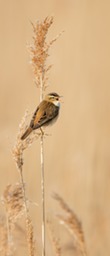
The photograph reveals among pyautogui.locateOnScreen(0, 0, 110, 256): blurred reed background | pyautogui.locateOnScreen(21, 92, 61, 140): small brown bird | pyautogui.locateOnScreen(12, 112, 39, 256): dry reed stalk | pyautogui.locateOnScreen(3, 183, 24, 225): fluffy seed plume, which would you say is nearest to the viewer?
pyautogui.locateOnScreen(12, 112, 39, 256): dry reed stalk

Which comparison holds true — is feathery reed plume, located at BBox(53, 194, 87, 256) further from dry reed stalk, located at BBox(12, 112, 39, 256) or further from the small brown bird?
the small brown bird

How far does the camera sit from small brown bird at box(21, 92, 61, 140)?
370 centimetres

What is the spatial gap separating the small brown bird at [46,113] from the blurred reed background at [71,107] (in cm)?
28

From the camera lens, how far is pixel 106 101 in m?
6.86

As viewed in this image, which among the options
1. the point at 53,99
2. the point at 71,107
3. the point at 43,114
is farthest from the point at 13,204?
the point at 71,107

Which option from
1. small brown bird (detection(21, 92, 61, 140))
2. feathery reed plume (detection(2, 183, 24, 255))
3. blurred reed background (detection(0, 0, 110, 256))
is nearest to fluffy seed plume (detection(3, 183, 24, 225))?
feathery reed plume (detection(2, 183, 24, 255))

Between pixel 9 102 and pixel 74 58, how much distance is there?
3.35 ft

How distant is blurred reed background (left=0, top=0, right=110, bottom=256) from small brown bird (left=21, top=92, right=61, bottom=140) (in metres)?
0.28

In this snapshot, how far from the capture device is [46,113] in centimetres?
390

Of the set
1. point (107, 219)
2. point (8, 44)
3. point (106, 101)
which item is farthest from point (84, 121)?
point (8, 44)

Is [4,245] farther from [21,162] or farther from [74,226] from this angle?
[21,162]

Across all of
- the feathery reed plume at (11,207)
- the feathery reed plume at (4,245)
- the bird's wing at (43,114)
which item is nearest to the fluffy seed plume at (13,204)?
the feathery reed plume at (11,207)

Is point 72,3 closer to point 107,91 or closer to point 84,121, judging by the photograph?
point 107,91

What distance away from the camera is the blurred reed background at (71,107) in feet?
18.8
